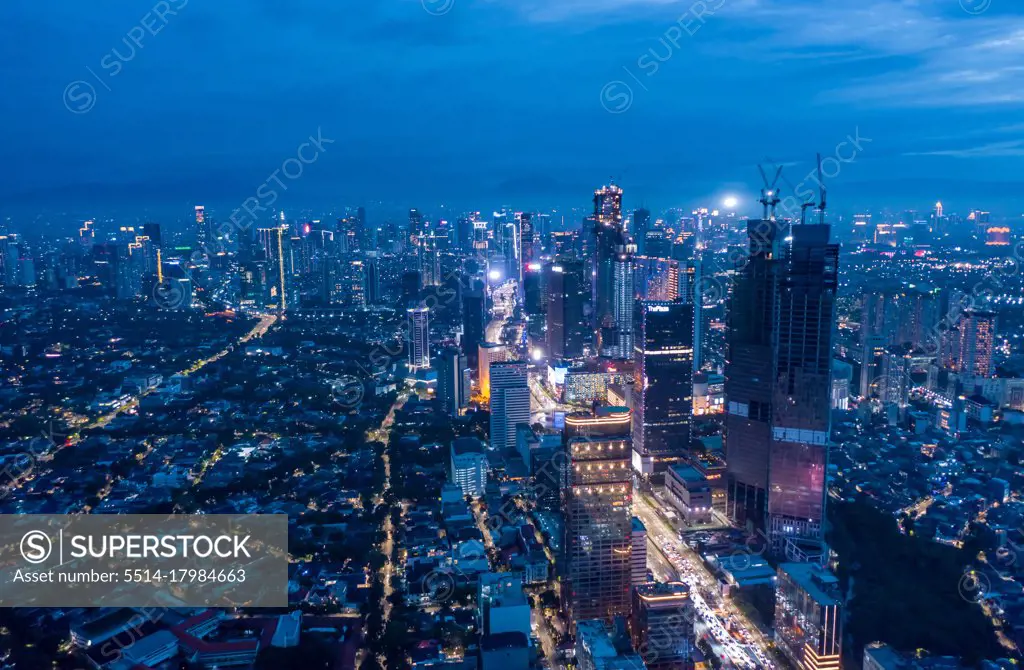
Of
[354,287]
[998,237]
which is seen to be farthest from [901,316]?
[354,287]

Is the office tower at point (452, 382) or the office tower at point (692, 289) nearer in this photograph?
the office tower at point (452, 382)

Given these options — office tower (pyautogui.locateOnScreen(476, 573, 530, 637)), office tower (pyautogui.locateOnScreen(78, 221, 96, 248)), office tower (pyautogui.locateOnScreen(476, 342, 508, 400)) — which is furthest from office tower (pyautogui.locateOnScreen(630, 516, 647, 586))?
office tower (pyautogui.locateOnScreen(78, 221, 96, 248))

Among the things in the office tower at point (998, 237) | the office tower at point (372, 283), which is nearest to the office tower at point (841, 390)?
the office tower at point (372, 283)

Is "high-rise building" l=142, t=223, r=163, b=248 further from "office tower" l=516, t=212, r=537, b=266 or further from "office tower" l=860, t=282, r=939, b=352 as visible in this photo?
"office tower" l=860, t=282, r=939, b=352

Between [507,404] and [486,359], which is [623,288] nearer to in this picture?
[486,359]

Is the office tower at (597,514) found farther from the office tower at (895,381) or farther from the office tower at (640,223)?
the office tower at (640,223)

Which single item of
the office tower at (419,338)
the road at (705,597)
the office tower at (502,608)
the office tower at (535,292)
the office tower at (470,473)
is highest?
the office tower at (535,292)
